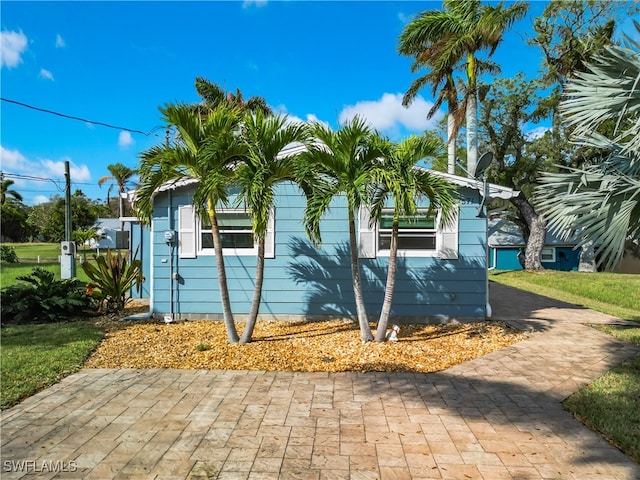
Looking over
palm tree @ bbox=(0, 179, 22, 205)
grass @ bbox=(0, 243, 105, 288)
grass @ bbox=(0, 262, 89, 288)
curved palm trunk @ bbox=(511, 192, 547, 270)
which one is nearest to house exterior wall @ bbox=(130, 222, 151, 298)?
grass @ bbox=(0, 243, 105, 288)

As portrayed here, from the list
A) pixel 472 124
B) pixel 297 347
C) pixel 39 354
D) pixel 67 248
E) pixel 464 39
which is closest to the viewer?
pixel 39 354

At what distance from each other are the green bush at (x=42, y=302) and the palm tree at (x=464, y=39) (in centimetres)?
1239

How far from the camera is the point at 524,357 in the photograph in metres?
5.68

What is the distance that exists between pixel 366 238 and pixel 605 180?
4092 mm

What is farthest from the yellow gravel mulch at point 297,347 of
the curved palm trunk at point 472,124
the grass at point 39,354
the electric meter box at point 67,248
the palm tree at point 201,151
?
the curved palm trunk at point 472,124

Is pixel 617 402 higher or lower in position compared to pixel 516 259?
lower

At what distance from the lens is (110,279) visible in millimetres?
8328

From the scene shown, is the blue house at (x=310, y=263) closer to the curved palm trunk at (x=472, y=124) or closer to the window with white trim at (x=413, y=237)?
the window with white trim at (x=413, y=237)

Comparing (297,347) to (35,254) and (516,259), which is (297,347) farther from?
(35,254)

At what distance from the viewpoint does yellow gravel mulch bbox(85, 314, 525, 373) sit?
5.29 metres

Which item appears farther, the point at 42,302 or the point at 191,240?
the point at 42,302

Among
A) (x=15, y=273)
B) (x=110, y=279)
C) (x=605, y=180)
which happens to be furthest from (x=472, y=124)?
(x=15, y=273)

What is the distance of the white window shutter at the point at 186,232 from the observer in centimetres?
774

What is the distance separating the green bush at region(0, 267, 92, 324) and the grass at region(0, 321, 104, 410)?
462 millimetres
